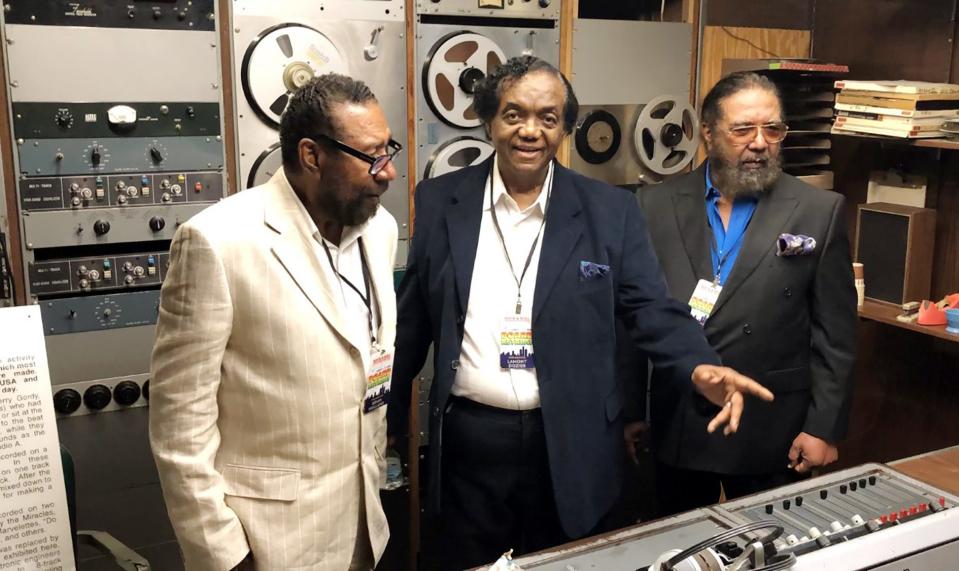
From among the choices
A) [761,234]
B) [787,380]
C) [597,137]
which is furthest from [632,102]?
[787,380]

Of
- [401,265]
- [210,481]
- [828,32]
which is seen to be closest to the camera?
[210,481]

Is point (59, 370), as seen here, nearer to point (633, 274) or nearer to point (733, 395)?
point (633, 274)

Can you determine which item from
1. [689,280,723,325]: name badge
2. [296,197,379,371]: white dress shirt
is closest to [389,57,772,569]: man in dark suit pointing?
[689,280,723,325]: name badge

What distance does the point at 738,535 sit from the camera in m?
1.57

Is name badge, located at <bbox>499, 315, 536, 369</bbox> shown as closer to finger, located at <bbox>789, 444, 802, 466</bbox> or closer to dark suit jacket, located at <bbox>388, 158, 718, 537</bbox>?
dark suit jacket, located at <bbox>388, 158, 718, 537</bbox>

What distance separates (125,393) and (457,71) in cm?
153

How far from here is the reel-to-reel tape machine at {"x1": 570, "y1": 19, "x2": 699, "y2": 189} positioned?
337cm

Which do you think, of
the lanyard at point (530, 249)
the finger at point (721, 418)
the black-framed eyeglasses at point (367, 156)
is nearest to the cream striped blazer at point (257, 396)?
the black-framed eyeglasses at point (367, 156)

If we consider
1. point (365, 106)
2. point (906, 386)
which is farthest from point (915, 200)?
point (365, 106)

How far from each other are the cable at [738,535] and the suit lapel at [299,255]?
67 cm

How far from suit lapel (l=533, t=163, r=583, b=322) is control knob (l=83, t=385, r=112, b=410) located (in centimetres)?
151

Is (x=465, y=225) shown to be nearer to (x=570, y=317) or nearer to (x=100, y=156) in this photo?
(x=570, y=317)

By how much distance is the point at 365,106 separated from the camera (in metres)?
1.61

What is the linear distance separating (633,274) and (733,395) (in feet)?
Answer: 1.24
